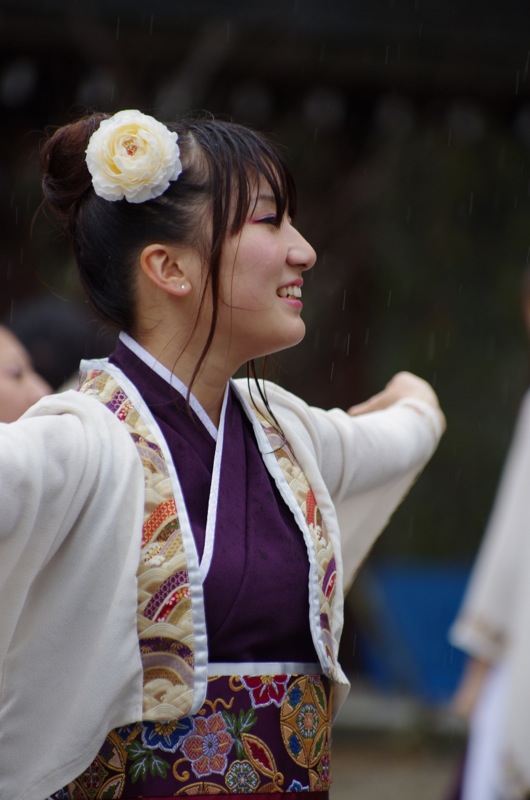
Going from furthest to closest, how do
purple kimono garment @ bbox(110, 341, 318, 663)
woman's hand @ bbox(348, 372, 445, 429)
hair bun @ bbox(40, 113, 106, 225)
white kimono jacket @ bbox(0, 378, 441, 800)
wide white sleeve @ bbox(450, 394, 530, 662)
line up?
wide white sleeve @ bbox(450, 394, 530, 662), woman's hand @ bbox(348, 372, 445, 429), hair bun @ bbox(40, 113, 106, 225), purple kimono garment @ bbox(110, 341, 318, 663), white kimono jacket @ bbox(0, 378, 441, 800)

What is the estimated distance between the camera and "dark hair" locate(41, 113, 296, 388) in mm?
2061

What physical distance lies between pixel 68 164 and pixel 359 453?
757 millimetres

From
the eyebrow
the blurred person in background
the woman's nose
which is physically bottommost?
the blurred person in background

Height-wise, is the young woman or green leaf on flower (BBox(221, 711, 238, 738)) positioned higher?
the young woman

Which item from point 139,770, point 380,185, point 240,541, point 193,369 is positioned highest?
point 193,369

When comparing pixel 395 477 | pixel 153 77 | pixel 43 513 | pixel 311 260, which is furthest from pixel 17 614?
pixel 153 77

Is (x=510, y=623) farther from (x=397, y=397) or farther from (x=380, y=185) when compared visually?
(x=380, y=185)

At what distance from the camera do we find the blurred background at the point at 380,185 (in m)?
6.14

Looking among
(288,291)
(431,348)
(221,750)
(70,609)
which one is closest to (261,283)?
(288,291)

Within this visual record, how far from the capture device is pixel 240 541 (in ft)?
6.51

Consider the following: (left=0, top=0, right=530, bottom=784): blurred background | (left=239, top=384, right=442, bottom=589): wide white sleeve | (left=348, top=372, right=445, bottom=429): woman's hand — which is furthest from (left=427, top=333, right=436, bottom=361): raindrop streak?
(left=239, top=384, right=442, bottom=589): wide white sleeve

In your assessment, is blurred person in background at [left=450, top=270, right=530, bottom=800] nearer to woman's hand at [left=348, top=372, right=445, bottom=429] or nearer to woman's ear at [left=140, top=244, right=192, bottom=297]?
woman's hand at [left=348, top=372, right=445, bottom=429]

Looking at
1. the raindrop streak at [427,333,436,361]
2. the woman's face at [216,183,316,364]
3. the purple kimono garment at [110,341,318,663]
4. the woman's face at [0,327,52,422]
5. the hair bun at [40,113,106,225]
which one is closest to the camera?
the purple kimono garment at [110,341,318,663]

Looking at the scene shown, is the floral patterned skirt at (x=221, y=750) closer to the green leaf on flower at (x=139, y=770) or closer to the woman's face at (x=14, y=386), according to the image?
the green leaf on flower at (x=139, y=770)
